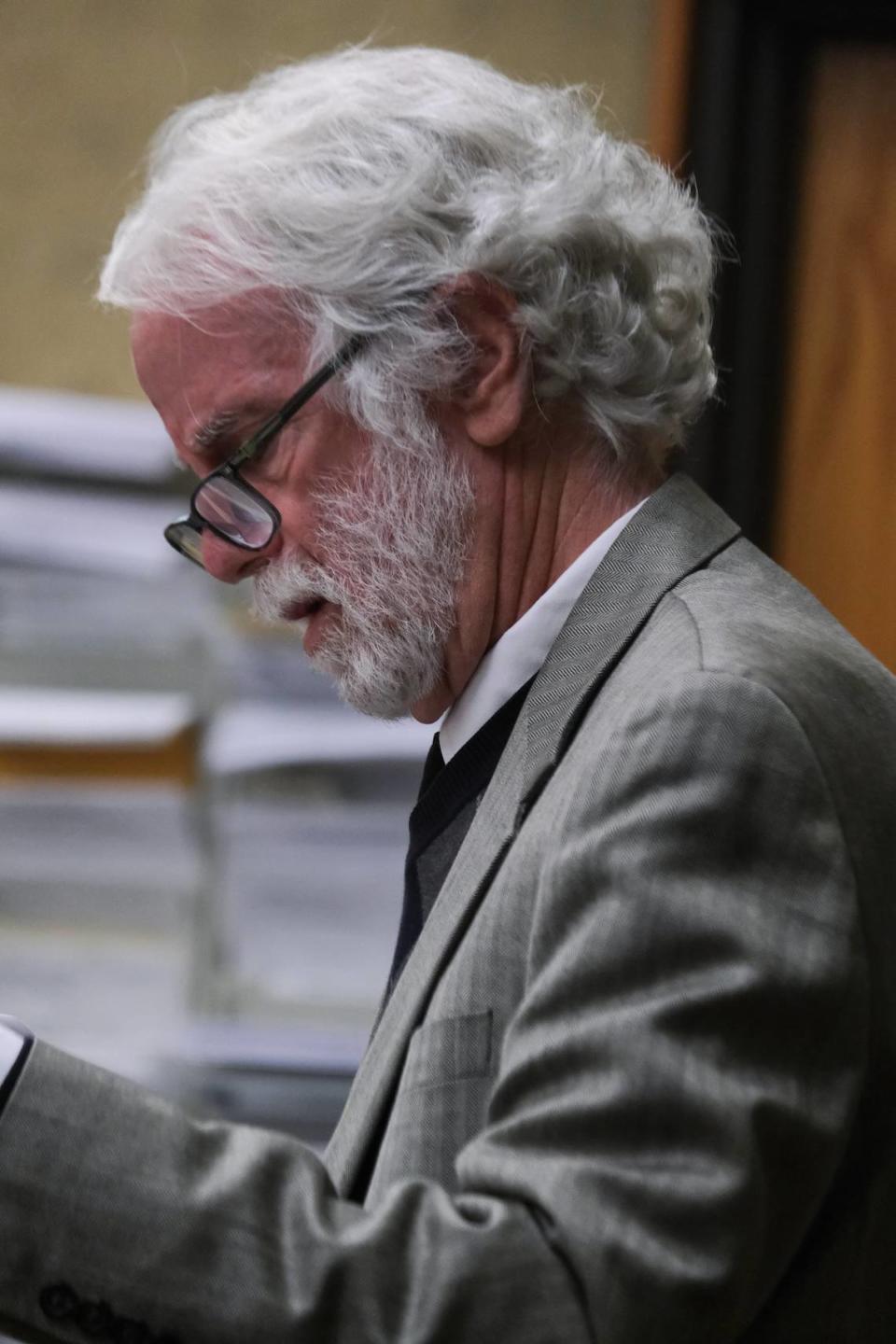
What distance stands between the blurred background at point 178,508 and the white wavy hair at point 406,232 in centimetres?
73

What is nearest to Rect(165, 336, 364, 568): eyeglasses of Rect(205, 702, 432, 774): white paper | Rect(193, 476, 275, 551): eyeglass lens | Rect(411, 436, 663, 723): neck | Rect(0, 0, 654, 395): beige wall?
Rect(193, 476, 275, 551): eyeglass lens

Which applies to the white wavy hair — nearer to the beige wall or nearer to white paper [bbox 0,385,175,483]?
white paper [bbox 0,385,175,483]

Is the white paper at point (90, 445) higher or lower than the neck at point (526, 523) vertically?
lower

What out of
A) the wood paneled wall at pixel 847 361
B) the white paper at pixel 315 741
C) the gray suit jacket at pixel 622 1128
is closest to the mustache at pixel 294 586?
the gray suit jacket at pixel 622 1128

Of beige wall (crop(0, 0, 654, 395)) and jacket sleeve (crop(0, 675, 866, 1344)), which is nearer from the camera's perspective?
jacket sleeve (crop(0, 675, 866, 1344))

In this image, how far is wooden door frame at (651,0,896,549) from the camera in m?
2.02

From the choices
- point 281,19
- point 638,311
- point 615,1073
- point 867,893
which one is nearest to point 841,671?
point 867,893

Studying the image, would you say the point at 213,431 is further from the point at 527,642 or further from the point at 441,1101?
the point at 441,1101

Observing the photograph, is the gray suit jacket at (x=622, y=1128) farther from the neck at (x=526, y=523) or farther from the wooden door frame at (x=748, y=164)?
the wooden door frame at (x=748, y=164)

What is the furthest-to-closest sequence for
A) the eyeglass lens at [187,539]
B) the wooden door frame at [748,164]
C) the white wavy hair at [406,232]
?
the wooden door frame at [748,164] → the eyeglass lens at [187,539] → the white wavy hair at [406,232]

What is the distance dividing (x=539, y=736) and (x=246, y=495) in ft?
0.97

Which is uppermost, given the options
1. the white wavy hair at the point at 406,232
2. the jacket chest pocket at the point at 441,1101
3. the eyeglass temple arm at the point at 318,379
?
the white wavy hair at the point at 406,232

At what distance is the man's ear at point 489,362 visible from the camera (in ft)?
3.54

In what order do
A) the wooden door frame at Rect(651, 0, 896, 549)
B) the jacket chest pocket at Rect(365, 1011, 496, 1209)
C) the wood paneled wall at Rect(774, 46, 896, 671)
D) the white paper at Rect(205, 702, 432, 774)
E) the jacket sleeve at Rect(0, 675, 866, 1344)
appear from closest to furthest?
the jacket sleeve at Rect(0, 675, 866, 1344), the jacket chest pocket at Rect(365, 1011, 496, 1209), the white paper at Rect(205, 702, 432, 774), the wooden door frame at Rect(651, 0, 896, 549), the wood paneled wall at Rect(774, 46, 896, 671)
